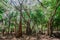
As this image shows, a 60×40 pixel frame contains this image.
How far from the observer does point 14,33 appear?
10773mm

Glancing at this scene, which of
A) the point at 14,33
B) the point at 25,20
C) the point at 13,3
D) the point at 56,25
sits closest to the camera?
the point at 13,3

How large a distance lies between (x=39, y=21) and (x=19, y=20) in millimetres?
1319

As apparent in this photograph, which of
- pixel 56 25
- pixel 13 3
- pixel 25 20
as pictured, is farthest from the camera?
pixel 56 25

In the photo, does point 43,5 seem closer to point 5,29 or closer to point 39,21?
point 39,21

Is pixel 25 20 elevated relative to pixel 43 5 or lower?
lower

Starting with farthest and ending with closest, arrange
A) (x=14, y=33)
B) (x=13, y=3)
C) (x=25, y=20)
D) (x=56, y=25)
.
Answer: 1. (x=56, y=25)
2. (x=14, y=33)
3. (x=25, y=20)
4. (x=13, y=3)

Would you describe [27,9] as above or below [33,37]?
above

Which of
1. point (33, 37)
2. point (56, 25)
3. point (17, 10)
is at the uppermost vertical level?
point (17, 10)

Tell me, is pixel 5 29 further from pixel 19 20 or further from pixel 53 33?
pixel 53 33

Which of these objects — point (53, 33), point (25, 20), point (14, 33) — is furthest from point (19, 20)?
point (53, 33)

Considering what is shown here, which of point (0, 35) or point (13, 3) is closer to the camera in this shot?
point (13, 3)

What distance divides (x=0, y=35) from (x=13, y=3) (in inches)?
101

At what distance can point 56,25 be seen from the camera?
11570 millimetres

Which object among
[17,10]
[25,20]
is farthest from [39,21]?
[17,10]
